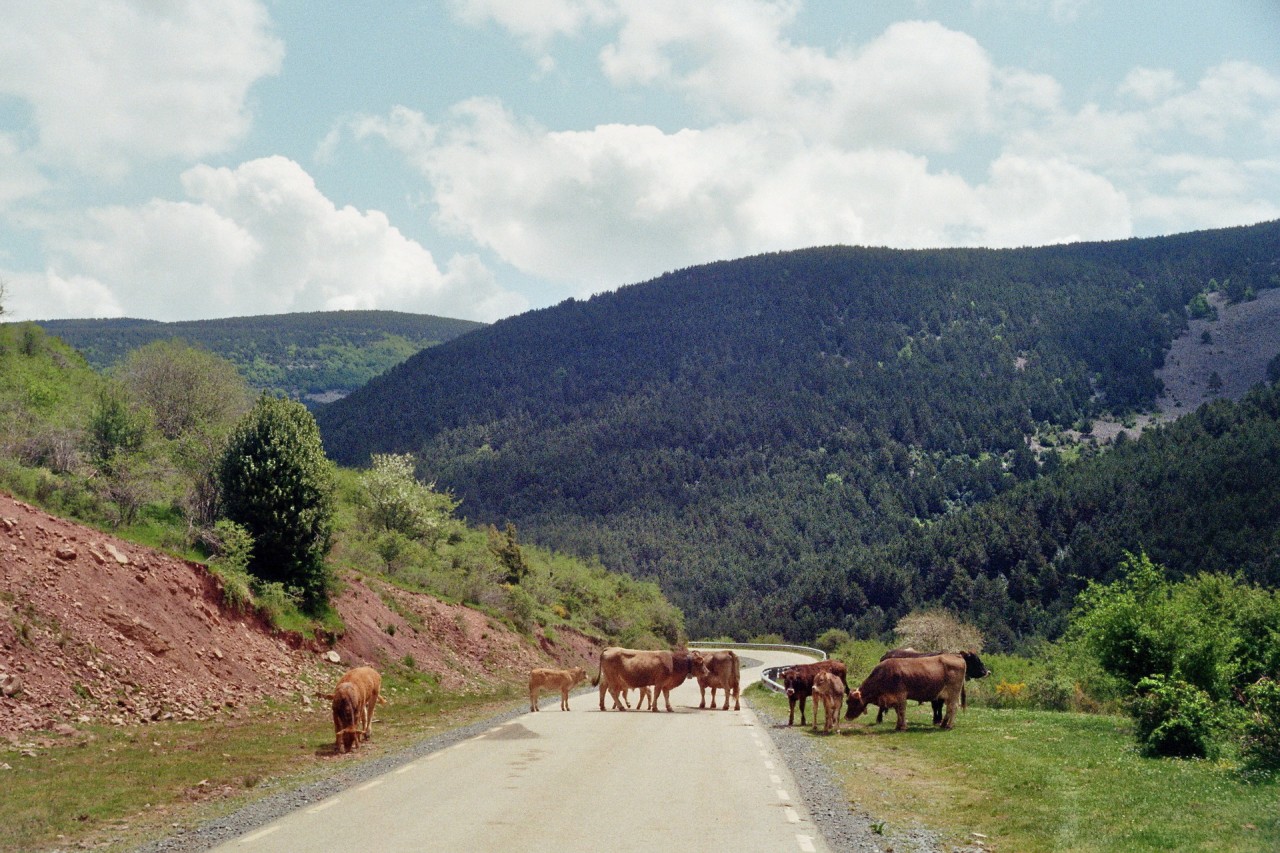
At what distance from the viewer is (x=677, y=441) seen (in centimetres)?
18588

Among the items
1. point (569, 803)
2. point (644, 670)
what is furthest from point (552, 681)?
point (569, 803)

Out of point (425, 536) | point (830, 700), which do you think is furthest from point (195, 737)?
point (425, 536)

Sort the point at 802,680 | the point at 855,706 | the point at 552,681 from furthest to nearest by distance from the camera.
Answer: the point at 552,681 < the point at 802,680 < the point at 855,706

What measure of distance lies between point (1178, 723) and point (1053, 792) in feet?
15.2

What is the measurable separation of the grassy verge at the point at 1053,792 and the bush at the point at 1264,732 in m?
0.40

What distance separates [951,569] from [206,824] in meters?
124

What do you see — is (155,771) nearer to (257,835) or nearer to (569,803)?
(257,835)

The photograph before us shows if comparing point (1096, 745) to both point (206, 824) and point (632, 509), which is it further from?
point (632, 509)

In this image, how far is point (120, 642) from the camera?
76.4 ft

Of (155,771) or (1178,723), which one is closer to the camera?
(155,771)

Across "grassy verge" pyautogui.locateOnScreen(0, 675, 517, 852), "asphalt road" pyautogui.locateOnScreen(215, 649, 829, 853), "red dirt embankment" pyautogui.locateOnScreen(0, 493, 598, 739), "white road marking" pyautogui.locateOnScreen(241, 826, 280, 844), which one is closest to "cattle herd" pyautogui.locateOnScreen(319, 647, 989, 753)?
"grassy verge" pyautogui.locateOnScreen(0, 675, 517, 852)

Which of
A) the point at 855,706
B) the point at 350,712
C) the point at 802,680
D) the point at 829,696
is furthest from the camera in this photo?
the point at 802,680

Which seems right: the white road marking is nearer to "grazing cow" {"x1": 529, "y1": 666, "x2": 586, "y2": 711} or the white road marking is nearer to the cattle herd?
the cattle herd

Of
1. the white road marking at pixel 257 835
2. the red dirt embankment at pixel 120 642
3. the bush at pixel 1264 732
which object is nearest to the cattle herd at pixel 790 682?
the red dirt embankment at pixel 120 642
